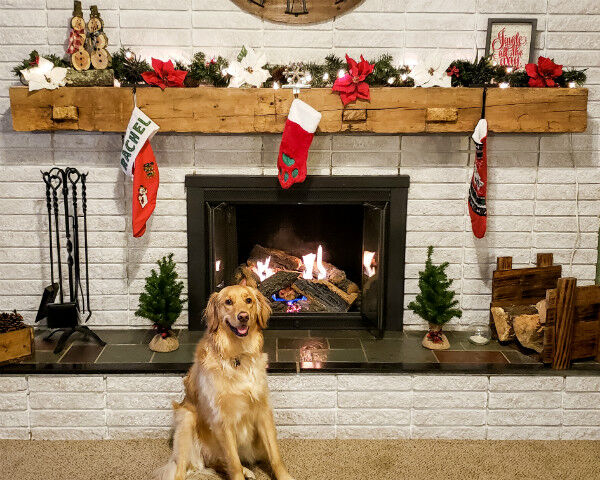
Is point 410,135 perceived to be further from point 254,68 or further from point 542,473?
point 542,473

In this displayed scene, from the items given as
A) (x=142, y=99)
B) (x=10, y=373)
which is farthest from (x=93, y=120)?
(x=10, y=373)

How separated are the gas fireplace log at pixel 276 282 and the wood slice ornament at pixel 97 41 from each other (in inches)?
55.8

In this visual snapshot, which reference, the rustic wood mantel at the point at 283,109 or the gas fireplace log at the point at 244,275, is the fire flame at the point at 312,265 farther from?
the rustic wood mantel at the point at 283,109

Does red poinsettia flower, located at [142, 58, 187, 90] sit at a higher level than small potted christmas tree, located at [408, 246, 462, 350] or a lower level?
higher

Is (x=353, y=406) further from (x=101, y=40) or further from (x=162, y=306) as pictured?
(x=101, y=40)

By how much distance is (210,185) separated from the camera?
3.33 metres

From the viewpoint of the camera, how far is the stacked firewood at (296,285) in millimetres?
3578

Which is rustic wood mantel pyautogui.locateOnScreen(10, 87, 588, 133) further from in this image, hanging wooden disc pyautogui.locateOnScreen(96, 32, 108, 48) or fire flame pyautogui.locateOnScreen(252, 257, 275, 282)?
fire flame pyautogui.locateOnScreen(252, 257, 275, 282)

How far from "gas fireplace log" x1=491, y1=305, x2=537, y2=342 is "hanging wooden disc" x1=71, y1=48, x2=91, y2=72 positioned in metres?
2.43

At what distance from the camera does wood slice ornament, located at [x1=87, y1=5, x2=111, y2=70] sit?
3.06m

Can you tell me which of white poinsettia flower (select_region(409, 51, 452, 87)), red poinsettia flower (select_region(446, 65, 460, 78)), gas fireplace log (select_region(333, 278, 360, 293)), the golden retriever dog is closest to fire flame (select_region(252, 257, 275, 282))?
gas fireplace log (select_region(333, 278, 360, 293))

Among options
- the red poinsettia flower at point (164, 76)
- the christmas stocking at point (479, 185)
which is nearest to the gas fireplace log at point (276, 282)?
the christmas stocking at point (479, 185)

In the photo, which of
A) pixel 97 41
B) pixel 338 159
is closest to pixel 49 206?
pixel 97 41

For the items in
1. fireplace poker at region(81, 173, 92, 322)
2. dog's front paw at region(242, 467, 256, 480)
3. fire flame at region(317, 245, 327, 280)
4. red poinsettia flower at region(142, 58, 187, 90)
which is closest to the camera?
dog's front paw at region(242, 467, 256, 480)
